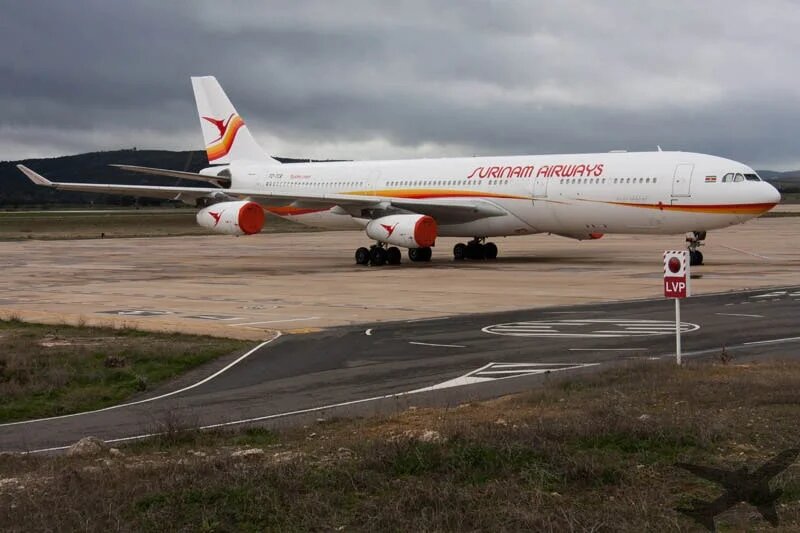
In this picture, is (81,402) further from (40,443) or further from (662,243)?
(662,243)

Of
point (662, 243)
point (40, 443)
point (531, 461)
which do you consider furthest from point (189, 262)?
point (531, 461)

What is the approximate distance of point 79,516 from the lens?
6.81 metres

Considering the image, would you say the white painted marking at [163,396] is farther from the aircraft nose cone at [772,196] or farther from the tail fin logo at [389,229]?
the aircraft nose cone at [772,196]

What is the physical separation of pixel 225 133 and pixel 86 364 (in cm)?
3429

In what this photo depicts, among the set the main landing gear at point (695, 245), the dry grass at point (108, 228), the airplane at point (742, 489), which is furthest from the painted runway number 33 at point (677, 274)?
the dry grass at point (108, 228)

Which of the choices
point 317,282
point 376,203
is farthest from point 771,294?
point 376,203

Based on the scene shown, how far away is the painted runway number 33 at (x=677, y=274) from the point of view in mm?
14898

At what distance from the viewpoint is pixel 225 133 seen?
48.9m

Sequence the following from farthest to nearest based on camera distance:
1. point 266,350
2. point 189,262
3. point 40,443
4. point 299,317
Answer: point 189,262 < point 299,317 < point 266,350 < point 40,443

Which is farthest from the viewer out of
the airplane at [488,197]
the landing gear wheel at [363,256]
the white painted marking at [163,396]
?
the landing gear wheel at [363,256]

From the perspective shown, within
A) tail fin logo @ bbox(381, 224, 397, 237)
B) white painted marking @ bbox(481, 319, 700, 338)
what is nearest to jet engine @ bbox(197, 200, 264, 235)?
tail fin logo @ bbox(381, 224, 397, 237)

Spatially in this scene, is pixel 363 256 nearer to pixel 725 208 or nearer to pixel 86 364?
pixel 725 208

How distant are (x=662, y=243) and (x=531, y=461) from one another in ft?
152

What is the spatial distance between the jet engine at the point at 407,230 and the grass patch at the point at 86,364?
1745 centimetres
